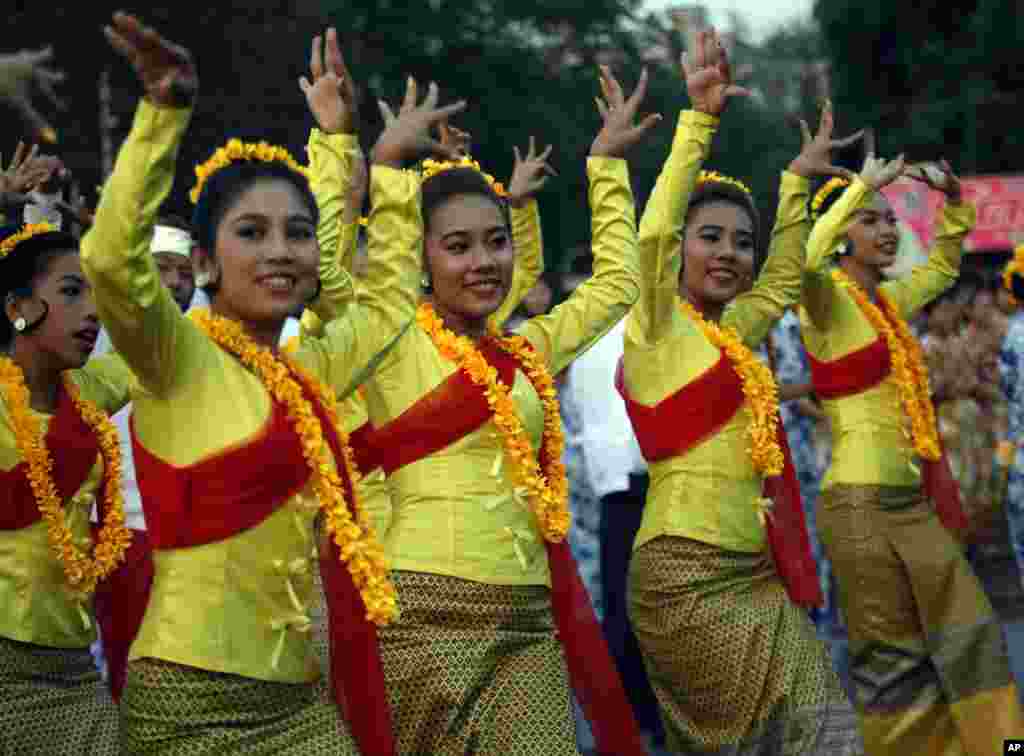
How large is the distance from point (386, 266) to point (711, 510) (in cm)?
199

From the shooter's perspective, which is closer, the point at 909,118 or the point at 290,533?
the point at 290,533

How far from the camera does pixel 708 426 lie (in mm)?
6473

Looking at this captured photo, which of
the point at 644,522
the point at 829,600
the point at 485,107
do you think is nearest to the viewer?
the point at 644,522

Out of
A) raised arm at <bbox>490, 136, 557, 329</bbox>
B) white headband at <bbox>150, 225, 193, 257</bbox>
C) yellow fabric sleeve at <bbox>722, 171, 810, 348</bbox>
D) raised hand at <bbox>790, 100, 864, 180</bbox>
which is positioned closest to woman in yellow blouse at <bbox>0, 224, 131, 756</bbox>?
raised arm at <bbox>490, 136, 557, 329</bbox>

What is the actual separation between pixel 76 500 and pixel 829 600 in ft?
26.3

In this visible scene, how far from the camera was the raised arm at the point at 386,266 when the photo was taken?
477cm

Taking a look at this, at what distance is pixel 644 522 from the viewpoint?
21.5ft

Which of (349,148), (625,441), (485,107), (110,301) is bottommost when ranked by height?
(625,441)

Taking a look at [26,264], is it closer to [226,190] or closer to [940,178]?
[226,190]

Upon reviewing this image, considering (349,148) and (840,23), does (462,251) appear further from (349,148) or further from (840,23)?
(840,23)

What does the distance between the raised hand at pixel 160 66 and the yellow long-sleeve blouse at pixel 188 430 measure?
34mm

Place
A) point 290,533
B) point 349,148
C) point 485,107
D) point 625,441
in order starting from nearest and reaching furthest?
point 290,533 < point 349,148 < point 625,441 < point 485,107

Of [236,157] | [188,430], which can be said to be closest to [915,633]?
[236,157]

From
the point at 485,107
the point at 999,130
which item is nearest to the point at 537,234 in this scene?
the point at 485,107
